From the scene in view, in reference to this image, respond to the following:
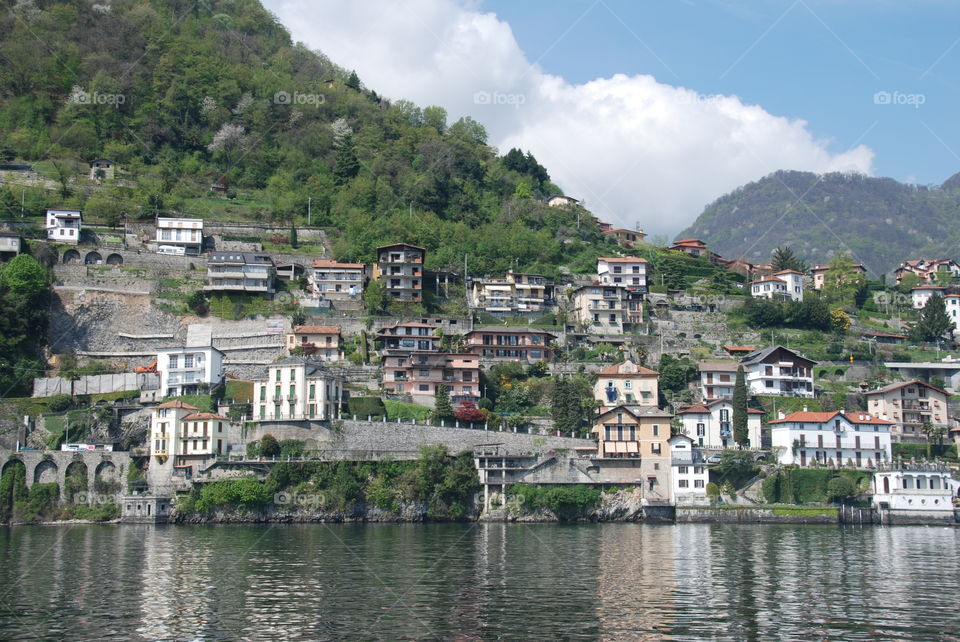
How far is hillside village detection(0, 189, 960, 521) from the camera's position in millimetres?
61812

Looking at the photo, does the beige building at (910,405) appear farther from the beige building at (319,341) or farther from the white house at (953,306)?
the beige building at (319,341)

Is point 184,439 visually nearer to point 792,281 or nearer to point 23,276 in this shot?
point 23,276

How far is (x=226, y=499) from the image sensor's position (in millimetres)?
58594

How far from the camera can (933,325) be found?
8894 centimetres

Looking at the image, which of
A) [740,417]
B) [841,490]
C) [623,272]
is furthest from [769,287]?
[841,490]

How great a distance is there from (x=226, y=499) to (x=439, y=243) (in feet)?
143

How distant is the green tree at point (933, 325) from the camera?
292 feet

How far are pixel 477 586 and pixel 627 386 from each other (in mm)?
40452

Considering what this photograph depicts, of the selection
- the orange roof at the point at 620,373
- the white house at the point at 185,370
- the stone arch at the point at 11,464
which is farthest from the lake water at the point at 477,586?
the orange roof at the point at 620,373

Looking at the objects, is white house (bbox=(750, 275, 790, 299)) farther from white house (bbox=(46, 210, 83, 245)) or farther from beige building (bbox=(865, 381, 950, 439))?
white house (bbox=(46, 210, 83, 245))

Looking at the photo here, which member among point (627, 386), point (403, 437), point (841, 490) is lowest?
point (841, 490)

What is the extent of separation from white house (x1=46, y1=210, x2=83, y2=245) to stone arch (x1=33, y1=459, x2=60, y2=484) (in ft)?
94.1

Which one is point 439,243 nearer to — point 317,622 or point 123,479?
point 123,479

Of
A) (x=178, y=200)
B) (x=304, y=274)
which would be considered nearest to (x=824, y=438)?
(x=304, y=274)
